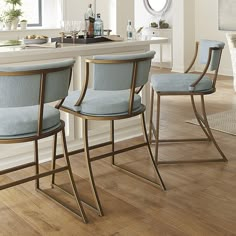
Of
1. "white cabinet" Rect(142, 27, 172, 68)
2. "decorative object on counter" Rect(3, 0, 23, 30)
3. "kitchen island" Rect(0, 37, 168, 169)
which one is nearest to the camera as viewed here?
"kitchen island" Rect(0, 37, 168, 169)

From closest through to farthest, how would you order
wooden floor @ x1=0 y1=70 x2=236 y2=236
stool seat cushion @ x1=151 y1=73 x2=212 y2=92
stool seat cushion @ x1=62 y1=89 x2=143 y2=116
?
wooden floor @ x1=0 y1=70 x2=236 y2=236
stool seat cushion @ x1=62 y1=89 x2=143 y2=116
stool seat cushion @ x1=151 y1=73 x2=212 y2=92

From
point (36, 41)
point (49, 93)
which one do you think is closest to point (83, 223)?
point (49, 93)

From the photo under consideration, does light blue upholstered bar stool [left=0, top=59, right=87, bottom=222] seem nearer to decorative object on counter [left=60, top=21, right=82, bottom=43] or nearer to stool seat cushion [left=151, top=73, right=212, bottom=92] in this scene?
stool seat cushion [left=151, top=73, right=212, bottom=92]

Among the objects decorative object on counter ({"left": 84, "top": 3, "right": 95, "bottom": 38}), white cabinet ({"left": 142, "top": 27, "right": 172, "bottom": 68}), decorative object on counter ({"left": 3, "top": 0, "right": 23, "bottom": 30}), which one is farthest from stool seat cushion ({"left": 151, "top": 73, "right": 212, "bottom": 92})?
white cabinet ({"left": 142, "top": 27, "right": 172, "bottom": 68})

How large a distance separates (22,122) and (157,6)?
6994 mm

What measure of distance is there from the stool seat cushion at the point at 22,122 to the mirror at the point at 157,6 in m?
6.60

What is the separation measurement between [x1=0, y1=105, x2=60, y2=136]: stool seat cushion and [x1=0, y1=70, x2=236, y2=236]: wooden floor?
54 centimetres

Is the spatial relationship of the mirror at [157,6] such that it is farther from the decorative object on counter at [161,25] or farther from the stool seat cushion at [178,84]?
the stool seat cushion at [178,84]

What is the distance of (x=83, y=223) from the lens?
2.29 meters

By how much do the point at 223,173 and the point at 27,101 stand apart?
1.65 m

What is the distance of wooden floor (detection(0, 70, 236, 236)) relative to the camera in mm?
2230

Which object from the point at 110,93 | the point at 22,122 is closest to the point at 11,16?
the point at 110,93

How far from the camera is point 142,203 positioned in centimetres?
253

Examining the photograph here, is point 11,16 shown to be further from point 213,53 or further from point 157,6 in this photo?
point 157,6
